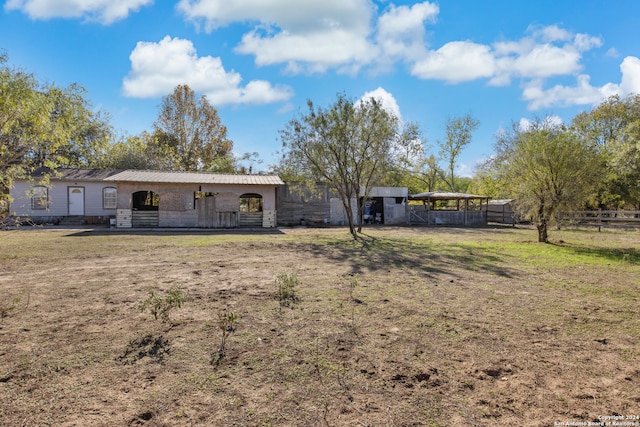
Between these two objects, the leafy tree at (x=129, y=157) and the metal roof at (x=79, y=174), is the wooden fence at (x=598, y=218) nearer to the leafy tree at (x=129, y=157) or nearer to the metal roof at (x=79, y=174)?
the metal roof at (x=79, y=174)

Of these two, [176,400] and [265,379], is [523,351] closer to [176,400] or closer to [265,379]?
[265,379]

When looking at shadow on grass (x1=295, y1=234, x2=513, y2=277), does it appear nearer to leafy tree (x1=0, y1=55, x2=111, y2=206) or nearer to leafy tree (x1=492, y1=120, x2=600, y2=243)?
leafy tree (x1=492, y1=120, x2=600, y2=243)

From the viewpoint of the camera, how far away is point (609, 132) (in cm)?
3206

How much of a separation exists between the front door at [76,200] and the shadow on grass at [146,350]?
24.9m

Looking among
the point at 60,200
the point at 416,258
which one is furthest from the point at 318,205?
the point at 60,200

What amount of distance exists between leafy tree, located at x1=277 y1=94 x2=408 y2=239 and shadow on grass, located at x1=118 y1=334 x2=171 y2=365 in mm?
14070

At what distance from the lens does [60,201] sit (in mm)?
23672

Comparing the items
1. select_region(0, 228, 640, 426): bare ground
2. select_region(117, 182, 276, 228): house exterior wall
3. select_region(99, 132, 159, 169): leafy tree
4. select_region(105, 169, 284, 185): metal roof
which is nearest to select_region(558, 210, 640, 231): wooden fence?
select_region(0, 228, 640, 426): bare ground

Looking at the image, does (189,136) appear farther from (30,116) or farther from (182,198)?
(30,116)

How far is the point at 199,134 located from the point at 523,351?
3884 cm

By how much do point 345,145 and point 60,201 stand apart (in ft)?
66.6

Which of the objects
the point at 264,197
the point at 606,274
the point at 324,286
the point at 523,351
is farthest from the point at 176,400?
the point at 264,197

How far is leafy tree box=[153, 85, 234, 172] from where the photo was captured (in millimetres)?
36188

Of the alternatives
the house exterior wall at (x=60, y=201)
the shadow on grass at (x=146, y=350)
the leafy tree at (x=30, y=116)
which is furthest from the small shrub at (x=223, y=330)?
the house exterior wall at (x=60, y=201)
